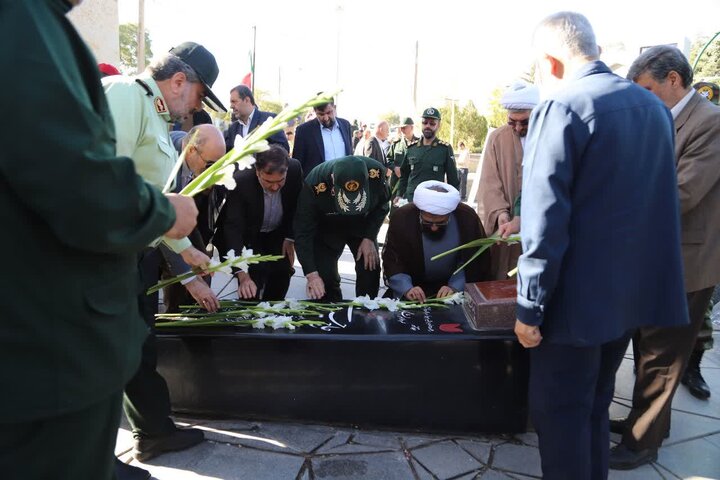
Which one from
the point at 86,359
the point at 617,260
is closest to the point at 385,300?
the point at 617,260

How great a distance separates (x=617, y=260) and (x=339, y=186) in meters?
2.12

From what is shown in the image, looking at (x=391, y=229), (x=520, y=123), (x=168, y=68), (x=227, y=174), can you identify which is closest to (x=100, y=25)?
(x=391, y=229)

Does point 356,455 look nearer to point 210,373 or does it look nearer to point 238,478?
point 238,478

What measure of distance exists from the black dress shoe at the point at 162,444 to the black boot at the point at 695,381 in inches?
110

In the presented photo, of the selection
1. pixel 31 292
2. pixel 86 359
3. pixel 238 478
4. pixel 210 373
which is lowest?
pixel 238 478

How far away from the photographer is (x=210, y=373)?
2.68 meters

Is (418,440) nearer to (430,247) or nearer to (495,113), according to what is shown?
(430,247)

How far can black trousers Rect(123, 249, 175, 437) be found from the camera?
2.34 meters

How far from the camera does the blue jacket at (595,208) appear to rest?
1.69 m

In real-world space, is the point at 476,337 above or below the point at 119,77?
below

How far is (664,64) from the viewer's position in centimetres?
242

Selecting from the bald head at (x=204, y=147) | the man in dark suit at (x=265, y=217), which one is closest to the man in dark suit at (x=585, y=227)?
the bald head at (x=204, y=147)

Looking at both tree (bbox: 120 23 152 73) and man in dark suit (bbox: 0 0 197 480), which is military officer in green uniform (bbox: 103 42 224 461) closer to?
man in dark suit (bbox: 0 0 197 480)

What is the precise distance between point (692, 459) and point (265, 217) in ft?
9.11
